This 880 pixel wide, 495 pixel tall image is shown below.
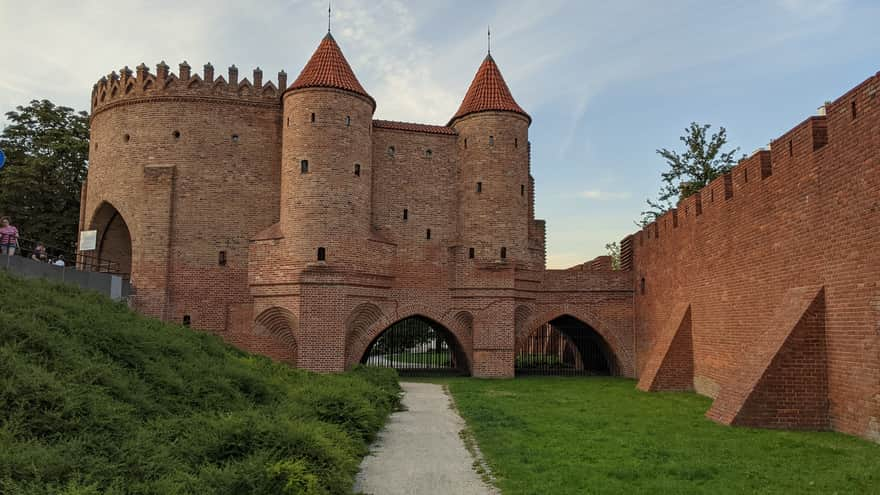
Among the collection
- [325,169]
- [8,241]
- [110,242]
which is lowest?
[8,241]

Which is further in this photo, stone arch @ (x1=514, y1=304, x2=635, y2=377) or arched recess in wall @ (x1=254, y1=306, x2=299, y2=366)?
stone arch @ (x1=514, y1=304, x2=635, y2=377)

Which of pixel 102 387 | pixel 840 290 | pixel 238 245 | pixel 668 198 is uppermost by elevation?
pixel 668 198

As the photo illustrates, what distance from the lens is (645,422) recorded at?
11609 mm

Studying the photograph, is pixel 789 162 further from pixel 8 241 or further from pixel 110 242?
pixel 110 242

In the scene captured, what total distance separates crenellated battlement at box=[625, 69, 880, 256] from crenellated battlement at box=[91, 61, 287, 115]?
1524 cm

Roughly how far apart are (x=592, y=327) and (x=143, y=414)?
1800 cm

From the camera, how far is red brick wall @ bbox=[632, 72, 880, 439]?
987cm

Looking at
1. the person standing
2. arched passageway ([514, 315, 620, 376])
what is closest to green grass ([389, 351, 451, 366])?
arched passageway ([514, 315, 620, 376])

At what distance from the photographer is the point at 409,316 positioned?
22.4 meters

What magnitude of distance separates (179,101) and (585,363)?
62.5ft

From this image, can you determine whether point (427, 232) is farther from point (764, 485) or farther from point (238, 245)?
point (764, 485)

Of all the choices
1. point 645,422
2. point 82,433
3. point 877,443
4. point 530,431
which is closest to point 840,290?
point 877,443

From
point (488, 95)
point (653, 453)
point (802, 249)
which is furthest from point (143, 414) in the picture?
point (488, 95)

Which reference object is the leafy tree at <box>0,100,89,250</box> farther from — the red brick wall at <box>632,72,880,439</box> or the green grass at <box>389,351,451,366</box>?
the red brick wall at <box>632,72,880,439</box>
